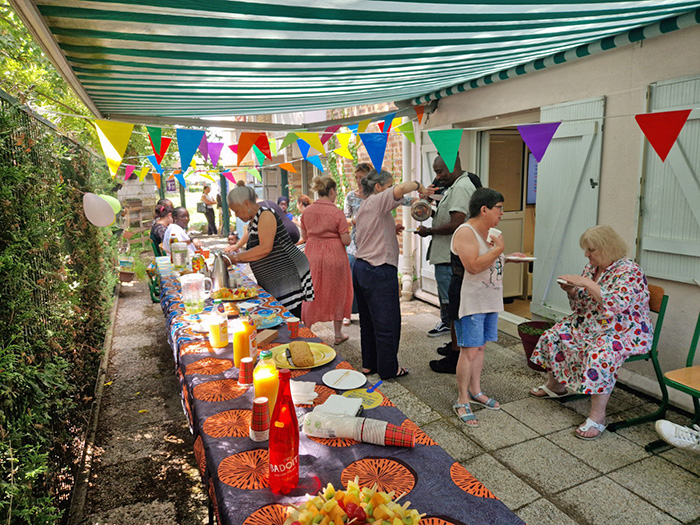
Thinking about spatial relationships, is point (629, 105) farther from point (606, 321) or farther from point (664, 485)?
point (664, 485)

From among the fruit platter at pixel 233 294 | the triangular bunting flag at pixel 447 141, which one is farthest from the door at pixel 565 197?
the fruit platter at pixel 233 294

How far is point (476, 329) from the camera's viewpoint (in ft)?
10.6

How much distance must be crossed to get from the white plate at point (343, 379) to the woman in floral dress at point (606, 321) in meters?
1.81

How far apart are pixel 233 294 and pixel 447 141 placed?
198cm

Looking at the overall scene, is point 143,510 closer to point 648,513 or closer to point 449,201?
point 648,513

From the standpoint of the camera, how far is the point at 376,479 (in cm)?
142

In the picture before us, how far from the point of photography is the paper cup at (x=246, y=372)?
81.0 inches

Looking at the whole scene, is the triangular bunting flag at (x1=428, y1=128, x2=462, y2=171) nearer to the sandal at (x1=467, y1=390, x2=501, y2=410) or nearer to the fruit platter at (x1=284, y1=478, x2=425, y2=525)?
the sandal at (x1=467, y1=390, x2=501, y2=410)

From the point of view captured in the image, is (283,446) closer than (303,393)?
Yes

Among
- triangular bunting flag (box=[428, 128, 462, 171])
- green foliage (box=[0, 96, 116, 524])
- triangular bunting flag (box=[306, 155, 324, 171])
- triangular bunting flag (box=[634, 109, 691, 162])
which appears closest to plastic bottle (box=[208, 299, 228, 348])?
green foliage (box=[0, 96, 116, 524])

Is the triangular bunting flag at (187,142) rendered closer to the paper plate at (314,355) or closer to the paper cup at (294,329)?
the paper cup at (294,329)

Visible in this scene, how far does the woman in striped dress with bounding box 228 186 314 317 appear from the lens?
381 cm

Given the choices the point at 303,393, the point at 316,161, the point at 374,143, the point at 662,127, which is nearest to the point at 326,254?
the point at 374,143

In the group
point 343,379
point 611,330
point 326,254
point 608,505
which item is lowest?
point 608,505
